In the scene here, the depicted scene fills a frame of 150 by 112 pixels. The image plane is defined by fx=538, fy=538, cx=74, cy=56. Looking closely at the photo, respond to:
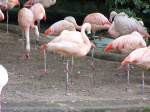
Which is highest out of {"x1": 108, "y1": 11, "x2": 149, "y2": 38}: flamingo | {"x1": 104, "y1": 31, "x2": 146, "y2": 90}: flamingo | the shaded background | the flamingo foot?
the shaded background

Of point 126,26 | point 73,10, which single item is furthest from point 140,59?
point 73,10

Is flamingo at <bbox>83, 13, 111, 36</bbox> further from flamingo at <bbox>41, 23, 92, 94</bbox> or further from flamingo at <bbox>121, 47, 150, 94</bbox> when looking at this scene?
flamingo at <bbox>121, 47, 150, 94</bbox>

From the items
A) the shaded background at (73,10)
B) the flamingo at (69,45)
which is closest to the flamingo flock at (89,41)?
the flamingo at (69,45)

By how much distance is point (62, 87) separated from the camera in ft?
24.2

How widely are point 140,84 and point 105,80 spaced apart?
53 cm

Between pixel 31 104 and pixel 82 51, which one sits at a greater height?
pixel 82 51

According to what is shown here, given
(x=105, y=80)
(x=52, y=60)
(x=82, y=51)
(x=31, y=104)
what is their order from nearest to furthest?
1. (x=31, y=104)
2. (x=82, y=51)
3. (x=105, y=80)
4. (x=52, y=60)

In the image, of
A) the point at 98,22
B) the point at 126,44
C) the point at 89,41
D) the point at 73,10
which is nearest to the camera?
the point at 89,41

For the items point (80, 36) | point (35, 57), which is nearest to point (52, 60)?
point (35, 57)

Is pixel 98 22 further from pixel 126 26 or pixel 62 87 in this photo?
pixel 62 87

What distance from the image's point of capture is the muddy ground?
21.1ft

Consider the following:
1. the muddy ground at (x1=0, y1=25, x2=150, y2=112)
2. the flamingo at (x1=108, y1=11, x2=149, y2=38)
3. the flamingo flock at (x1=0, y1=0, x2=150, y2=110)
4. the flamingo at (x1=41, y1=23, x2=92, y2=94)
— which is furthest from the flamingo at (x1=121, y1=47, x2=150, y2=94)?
the flamingo at (x1=108, y1=11, x2=149, y2=38)

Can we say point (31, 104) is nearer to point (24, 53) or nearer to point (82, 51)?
point (82, 51)

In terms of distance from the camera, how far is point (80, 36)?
7.51m
